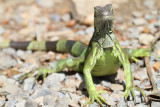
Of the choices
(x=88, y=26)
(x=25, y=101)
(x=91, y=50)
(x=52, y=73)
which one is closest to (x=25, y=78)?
(x=52, y=73)

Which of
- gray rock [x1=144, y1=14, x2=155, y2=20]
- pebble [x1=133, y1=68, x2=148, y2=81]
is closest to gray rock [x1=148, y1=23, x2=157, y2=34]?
gray rock [x1=144, y1=14, x2=155, y2=20]

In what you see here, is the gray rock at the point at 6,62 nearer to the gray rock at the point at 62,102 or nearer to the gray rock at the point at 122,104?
the gray rock at the point at 62,102

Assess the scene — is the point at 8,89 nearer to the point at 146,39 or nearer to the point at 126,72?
the point at 126,72

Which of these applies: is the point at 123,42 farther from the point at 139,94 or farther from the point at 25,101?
the point at 25,101

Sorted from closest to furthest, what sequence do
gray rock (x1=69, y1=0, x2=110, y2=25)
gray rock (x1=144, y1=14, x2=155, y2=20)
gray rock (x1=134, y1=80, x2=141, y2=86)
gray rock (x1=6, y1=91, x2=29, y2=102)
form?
gray rock (x1=6, y1=91, x2=29, y2=102), gray rock (x1=134, y1=80, x2=141, y2=86), gray rock (x1=144, y1=14, x2=155, y2=20), gray rock (x1=69, y1=0, x2=110, y2=25)

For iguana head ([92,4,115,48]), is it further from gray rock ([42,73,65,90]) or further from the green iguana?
gray rock ([42,73,65,90])

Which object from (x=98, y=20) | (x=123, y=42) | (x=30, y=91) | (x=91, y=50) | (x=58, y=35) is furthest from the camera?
(x=58, y=35)

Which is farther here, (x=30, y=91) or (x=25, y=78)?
(x=25, y=78)
